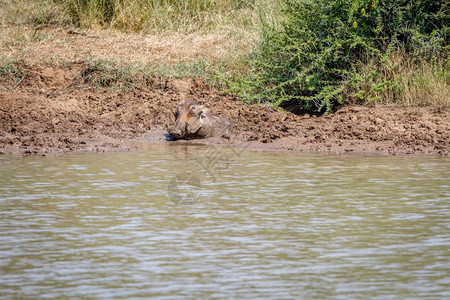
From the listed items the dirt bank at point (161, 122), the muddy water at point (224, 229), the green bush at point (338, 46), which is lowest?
the muddy water at point (224, 229)

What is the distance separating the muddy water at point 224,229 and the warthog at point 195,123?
1702 millimetres

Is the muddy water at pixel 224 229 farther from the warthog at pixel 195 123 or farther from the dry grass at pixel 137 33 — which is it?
the dry grass at pixel 137 33

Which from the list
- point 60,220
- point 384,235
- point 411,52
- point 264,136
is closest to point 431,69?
point 411,52

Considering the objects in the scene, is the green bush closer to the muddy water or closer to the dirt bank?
the dirt bank

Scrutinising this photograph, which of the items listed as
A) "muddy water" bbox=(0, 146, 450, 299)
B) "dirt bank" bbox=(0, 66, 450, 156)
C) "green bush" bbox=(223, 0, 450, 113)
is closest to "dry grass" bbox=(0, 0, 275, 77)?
"dirt bank" bbox=(0, 66, 450, 156)

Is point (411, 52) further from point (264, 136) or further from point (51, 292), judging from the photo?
point (51, 292)

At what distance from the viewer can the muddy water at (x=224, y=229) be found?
4422 millimetres

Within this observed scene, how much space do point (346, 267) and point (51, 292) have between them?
69.3 inches

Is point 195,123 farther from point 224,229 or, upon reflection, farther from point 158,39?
point 224,229

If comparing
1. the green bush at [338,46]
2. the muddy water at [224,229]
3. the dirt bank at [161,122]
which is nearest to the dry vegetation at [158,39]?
the green bush at [338,46]

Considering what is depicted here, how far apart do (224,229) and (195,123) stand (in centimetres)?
504

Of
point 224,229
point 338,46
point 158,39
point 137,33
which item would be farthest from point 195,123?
point 137,33

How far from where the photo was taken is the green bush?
1157 cm

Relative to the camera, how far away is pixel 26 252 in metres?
5.07
